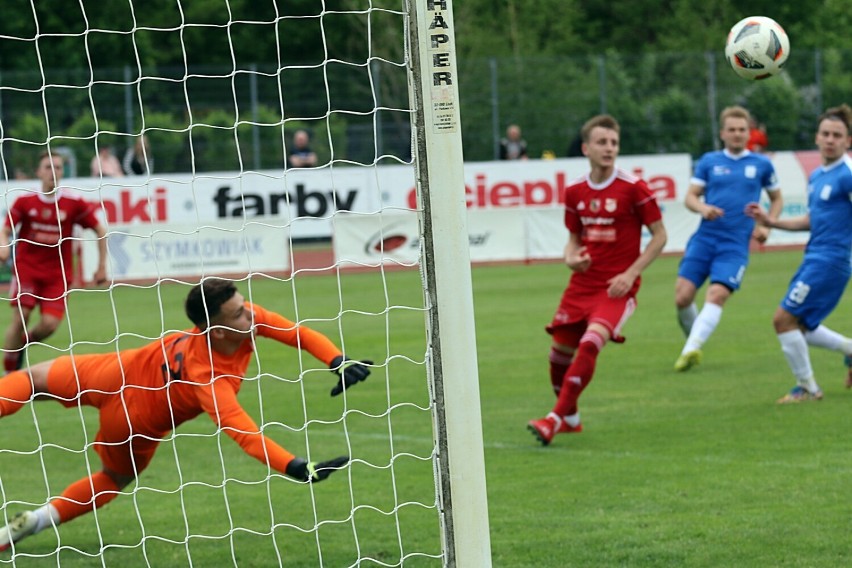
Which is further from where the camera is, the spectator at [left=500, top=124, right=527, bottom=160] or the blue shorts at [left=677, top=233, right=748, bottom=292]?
the spectator at [left=500, top=124, right=527, bottom=160]

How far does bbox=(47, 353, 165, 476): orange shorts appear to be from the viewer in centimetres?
602

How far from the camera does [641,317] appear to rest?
47.3 feet

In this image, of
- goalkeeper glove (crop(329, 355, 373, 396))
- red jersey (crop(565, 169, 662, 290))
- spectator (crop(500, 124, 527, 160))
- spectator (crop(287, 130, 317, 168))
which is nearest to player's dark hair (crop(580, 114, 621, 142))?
red jersey (crop(565, 169, 662, 290))

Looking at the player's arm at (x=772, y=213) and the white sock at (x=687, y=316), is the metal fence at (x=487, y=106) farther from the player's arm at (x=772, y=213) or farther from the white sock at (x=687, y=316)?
the player's arm at (x=772, y=213)

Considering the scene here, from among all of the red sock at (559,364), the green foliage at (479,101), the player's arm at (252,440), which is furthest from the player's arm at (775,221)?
the green foliage at (479,101)

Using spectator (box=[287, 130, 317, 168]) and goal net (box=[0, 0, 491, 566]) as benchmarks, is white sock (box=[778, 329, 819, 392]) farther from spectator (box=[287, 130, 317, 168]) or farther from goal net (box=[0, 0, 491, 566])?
spectator (box=[287, 130, 317, 168])

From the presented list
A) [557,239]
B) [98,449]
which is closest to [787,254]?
[557,239]

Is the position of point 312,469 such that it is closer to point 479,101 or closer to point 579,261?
point 579,261

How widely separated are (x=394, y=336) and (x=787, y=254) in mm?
10214

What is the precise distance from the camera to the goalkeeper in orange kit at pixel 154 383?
589cm

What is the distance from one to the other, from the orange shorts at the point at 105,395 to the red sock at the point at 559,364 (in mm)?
3241

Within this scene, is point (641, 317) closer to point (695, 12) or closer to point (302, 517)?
point (302, 517)

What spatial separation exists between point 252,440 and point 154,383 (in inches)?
28.5

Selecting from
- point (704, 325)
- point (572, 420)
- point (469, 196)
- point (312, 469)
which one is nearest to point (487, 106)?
point (469, 196)
